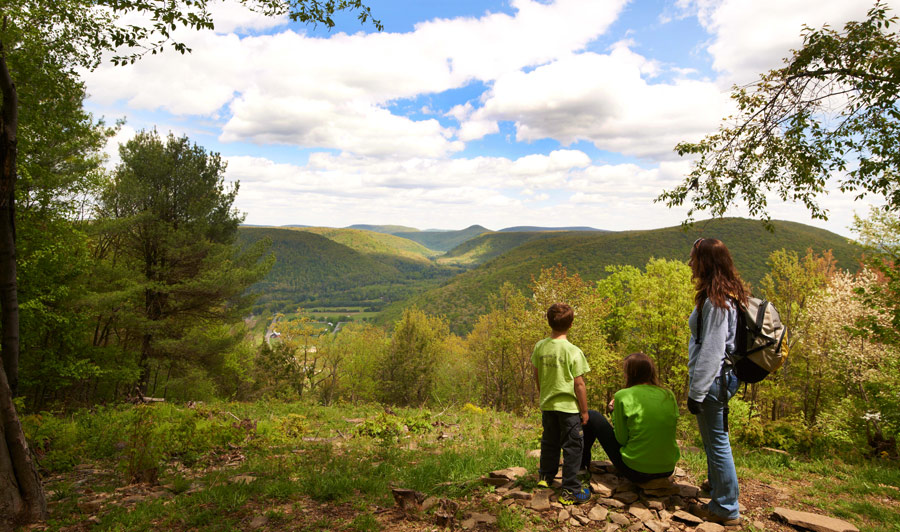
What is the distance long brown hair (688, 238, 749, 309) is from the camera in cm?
360

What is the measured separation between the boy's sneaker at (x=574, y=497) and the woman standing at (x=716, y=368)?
0.97m

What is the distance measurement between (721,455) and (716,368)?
82 cm

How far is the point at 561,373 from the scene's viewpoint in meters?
4.14

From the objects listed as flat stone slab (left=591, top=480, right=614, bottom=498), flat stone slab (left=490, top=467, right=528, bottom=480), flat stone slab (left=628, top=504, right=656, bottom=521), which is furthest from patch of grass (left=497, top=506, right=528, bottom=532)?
Result: flat stone slab (left=628, top=504, right=656, bottom=521)

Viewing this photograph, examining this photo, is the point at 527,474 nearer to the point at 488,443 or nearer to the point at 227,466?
the point at 488,443

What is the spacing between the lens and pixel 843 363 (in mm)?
18750

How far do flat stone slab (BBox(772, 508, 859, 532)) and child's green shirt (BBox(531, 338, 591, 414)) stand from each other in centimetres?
193

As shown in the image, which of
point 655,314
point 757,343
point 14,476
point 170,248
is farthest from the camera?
point 655,314

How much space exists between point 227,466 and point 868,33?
10.0 meters

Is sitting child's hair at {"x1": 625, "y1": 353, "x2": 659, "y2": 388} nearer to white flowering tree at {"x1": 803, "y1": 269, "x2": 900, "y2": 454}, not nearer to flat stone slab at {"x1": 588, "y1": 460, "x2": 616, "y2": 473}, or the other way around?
flat stone slab at {"x1": 588, "y1": 460, "x2": 616, "y2": 473}

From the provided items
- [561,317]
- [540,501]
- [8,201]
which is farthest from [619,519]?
[8,201]

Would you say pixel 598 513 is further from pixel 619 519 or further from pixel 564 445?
pixel 564 445

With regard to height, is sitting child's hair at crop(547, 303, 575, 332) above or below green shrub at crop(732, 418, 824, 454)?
above

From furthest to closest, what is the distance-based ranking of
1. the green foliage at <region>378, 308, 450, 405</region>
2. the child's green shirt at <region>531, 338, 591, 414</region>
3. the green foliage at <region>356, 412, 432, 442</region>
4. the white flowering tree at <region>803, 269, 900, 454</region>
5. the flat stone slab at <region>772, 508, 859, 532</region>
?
the green foliage at <region>378, 308, 450, 405</region> < the white flowering tree at <region>803, 269, 900, 454</region> < the green foliage at <region>356, 412, 432, 442</region> < the child's green shirt at <region>531, 338, 591, 414</region> < the flat stone slab at <region>772, 508, 859, 532</region>
